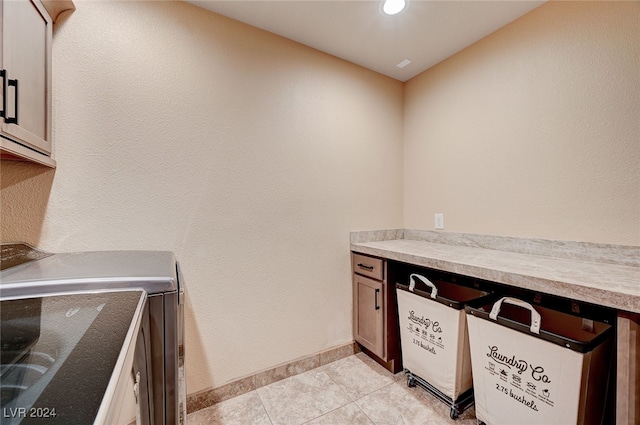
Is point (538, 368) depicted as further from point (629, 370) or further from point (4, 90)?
point (4, 90)

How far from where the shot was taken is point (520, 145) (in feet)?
5.49

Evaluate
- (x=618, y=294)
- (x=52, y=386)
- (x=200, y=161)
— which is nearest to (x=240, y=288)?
(x=200, y=161)

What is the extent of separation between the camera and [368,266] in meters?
1.96

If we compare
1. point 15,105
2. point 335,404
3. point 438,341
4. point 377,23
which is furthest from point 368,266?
point 15,105

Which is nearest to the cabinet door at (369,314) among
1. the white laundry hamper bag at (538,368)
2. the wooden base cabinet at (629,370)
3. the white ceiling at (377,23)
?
the white laundry hamper bag at (538,368)

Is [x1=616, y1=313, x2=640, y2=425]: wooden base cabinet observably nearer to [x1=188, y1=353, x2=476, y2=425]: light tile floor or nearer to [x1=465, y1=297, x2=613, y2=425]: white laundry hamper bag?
Result: [x1=465, y1=297, x2=613, y2=425]: white laundry hamper bag

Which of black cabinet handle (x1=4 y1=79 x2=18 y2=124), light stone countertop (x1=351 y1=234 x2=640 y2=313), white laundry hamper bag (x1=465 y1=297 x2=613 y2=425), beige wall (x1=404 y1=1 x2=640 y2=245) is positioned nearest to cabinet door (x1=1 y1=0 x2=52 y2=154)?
black cabinet handle (x1=4 y1=79 x2=18 y2=124)

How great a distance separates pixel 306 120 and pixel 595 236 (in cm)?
180

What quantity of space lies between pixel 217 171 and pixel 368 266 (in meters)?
1.22

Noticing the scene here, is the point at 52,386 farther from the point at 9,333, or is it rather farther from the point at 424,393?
the point at 424,393

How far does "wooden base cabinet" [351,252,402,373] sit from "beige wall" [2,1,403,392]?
157 mm

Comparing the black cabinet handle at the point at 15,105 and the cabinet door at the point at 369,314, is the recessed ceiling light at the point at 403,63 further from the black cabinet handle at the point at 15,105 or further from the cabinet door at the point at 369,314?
the black cabinet handle at the point at 15,105

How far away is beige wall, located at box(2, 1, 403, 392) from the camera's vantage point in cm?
128

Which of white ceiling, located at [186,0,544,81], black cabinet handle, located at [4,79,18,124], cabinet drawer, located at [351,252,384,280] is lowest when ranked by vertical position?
cabinet drawer, located at [351,252,384,280]
